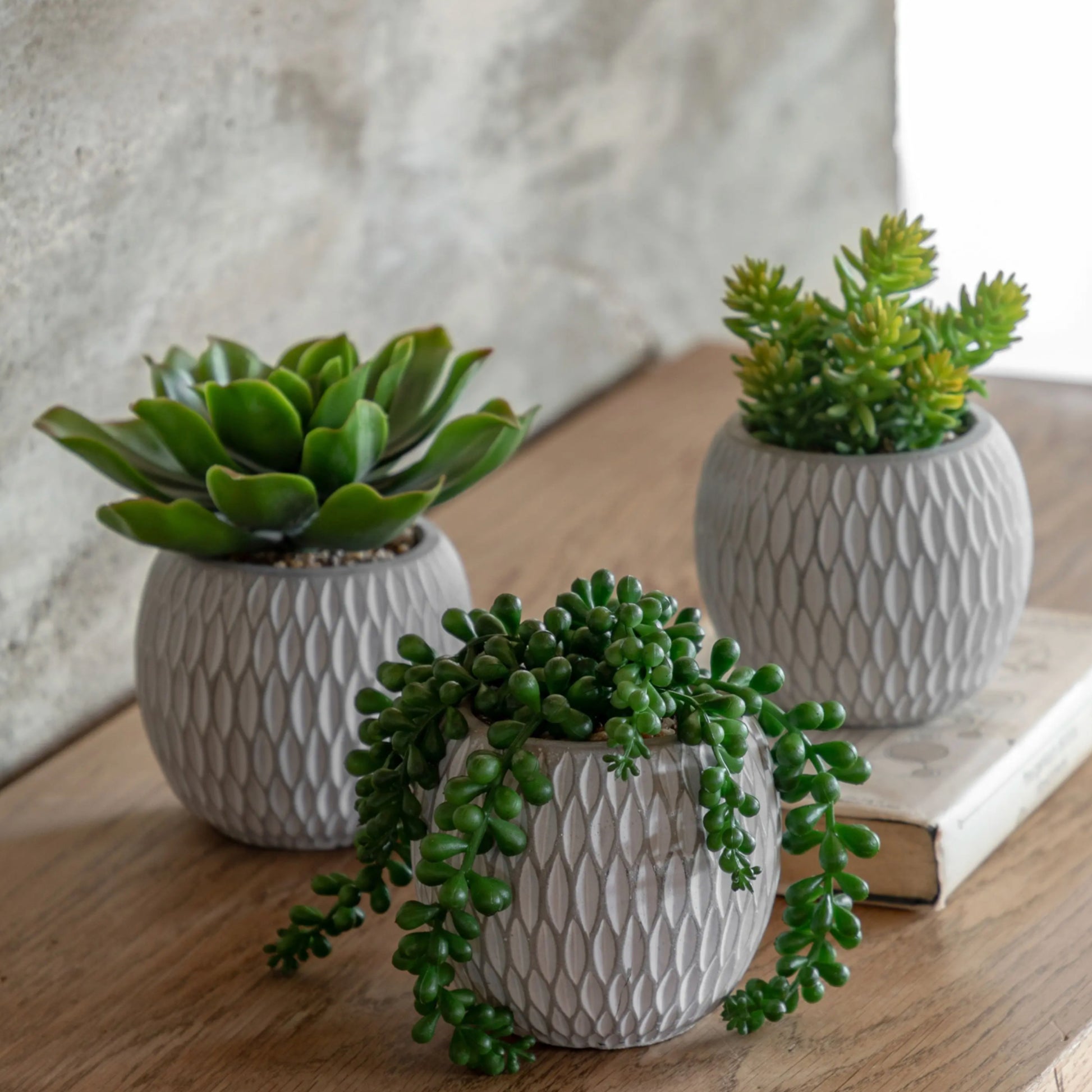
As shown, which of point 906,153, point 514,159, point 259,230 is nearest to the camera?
point 259,230

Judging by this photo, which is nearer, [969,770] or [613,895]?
[613,895]

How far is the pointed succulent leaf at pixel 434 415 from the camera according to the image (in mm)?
703

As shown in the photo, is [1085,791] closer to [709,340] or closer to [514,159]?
[514,159]

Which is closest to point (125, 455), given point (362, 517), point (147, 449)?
point (147, 449)

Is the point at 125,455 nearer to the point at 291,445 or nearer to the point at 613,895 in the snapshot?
the point at 291,445

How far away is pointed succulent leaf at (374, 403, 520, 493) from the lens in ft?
2.26

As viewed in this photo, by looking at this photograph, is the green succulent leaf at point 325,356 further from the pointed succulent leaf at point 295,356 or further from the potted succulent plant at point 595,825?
the potted succulent plant at point 595,825

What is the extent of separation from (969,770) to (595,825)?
0.25m

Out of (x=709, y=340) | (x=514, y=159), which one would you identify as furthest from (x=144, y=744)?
(x=709, y=340)

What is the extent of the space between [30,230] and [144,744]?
0.28 meters

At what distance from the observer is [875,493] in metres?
0.67

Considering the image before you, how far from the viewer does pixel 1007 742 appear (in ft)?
2.32

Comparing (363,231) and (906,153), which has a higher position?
(363,231)

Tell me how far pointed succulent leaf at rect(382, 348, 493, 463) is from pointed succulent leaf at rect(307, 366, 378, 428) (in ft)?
0.14
